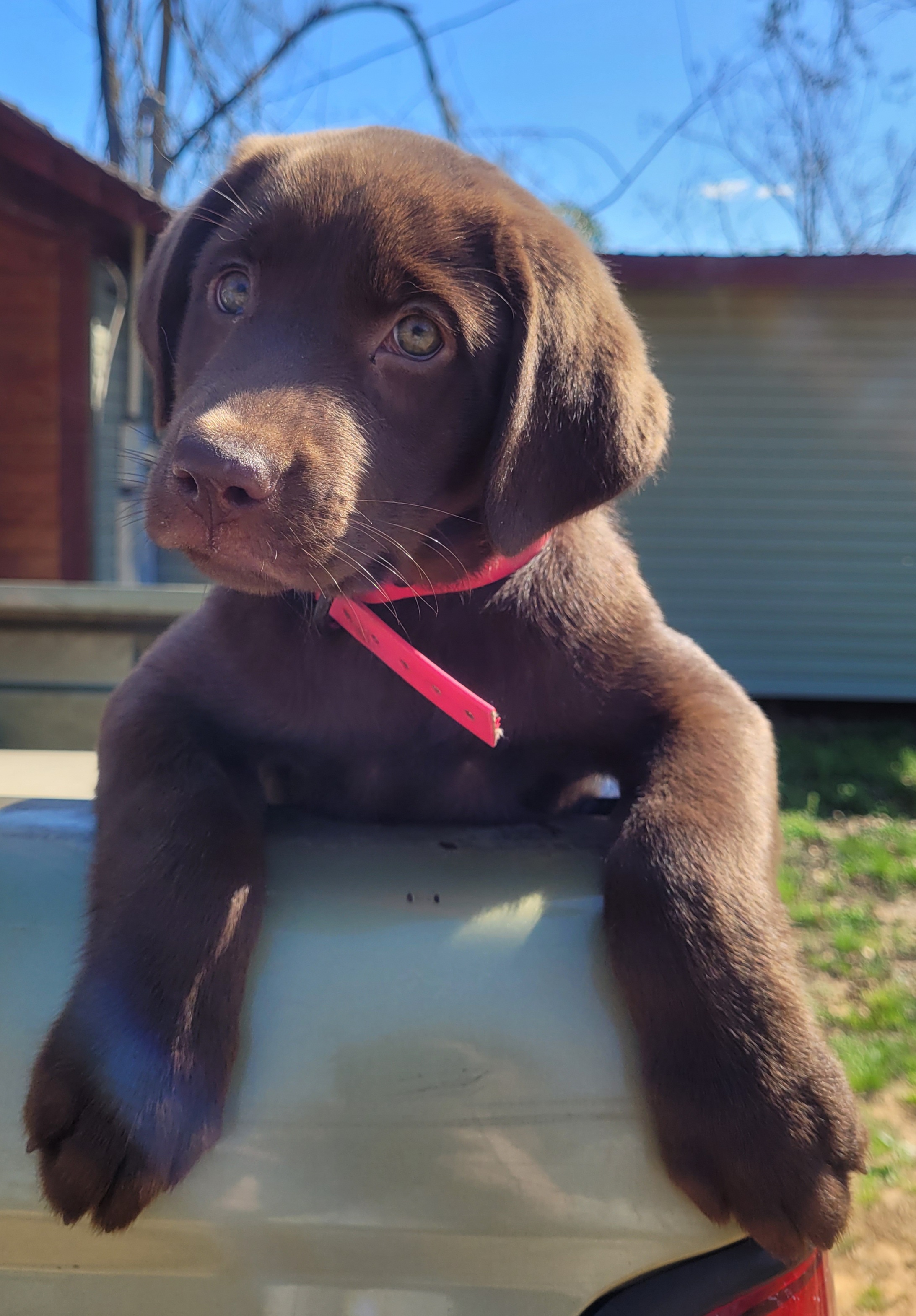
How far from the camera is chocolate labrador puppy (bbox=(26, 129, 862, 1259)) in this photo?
1188 mm

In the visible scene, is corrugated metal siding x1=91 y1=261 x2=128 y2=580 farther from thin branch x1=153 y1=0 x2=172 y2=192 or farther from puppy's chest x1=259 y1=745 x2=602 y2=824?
puppy's chest x1=259 y1=745 x2=602 y2=824

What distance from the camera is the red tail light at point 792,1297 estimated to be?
44.4 inches

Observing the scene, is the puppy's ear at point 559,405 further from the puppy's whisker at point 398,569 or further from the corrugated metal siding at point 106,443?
the corrugated metal siding at point 106,443

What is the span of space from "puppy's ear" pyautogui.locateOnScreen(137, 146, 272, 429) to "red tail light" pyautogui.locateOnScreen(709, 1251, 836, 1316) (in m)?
1.66

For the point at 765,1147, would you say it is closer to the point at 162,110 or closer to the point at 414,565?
the point at 414,565

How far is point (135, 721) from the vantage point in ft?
5.28

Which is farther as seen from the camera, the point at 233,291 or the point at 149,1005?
the point at 233,291

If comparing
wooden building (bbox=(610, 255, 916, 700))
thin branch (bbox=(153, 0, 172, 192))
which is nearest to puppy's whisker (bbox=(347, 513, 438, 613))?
wooden building (bbox=(610, 255, 916, 700))

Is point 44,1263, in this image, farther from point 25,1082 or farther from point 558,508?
point 558,508

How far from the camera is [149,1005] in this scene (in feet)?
3.89

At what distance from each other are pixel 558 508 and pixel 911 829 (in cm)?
495

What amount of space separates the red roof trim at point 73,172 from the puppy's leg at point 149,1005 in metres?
5.58

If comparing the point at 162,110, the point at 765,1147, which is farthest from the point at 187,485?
the point at 162,110

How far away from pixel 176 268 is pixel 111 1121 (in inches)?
59.1
